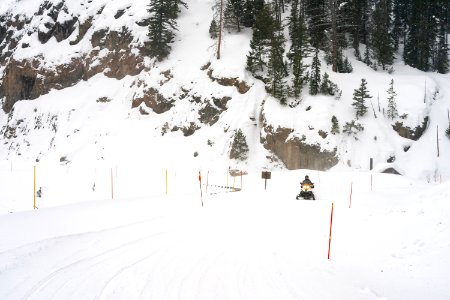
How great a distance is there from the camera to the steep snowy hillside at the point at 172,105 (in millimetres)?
27234

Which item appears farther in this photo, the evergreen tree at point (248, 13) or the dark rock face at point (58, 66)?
the dark rock face at point (58, 66)

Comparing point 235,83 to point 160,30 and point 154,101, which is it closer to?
point 154,101

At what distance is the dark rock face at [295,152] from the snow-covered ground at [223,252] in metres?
14.0

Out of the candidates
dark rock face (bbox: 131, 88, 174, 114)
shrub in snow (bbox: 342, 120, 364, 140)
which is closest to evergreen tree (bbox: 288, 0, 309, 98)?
shrub in snow (bbox: 342, 120, 364, 140)

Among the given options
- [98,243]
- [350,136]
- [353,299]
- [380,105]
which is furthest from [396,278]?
[380,105]

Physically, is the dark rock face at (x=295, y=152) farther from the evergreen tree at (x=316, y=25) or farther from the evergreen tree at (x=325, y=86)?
the evergreen tree at (x=316, y=25)

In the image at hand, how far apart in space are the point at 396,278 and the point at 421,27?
4294 cm

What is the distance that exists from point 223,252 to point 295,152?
67.2 ft

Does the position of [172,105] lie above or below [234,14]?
below

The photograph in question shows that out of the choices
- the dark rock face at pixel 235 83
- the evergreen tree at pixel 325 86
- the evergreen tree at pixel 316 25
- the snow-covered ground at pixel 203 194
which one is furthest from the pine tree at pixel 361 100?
the dark rock face at pixel 235 83

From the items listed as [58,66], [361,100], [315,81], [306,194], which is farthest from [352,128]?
[58,66]

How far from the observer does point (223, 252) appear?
7.54m

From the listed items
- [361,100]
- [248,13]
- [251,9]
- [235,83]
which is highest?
[251,9]

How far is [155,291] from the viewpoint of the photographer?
207 inches
